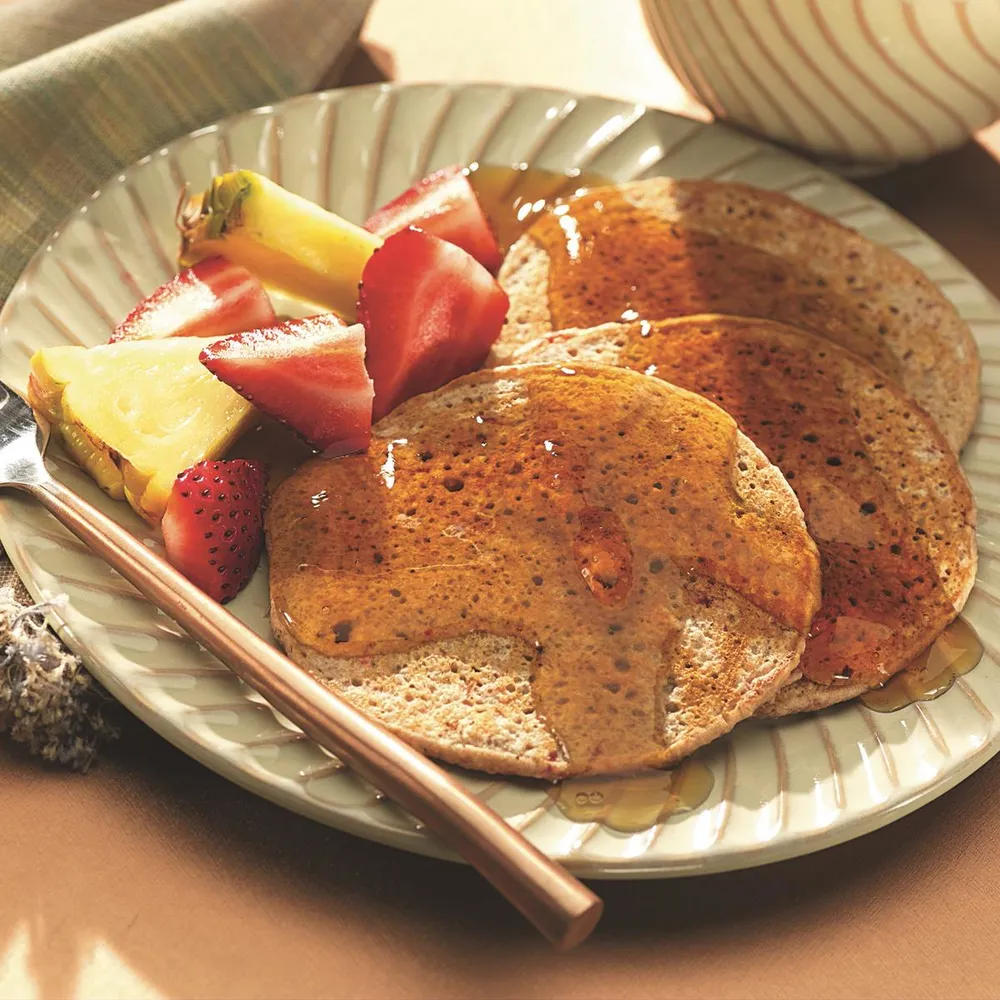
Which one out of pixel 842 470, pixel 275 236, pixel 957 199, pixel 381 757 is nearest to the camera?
pixel 381 757

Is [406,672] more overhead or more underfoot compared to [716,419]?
more underfoot

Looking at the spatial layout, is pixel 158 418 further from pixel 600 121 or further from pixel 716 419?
pixel 600 121

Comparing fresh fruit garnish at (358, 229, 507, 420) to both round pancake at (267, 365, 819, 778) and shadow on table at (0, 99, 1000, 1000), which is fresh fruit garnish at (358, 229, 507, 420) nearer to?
round pancake at (267, 365, 819, 778)

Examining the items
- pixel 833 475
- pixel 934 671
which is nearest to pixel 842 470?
pixel 833 475

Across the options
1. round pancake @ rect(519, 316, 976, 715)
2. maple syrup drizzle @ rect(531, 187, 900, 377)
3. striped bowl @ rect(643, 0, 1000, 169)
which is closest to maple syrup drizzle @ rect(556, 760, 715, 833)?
round pancake @ rect(519, 316, 976, 715)

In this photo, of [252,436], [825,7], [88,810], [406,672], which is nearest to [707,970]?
[406,672]

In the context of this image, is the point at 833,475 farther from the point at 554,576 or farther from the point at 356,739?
the point at 356,739
